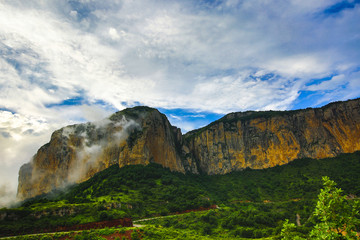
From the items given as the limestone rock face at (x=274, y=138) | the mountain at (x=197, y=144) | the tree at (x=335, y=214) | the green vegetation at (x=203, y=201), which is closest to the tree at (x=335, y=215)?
the tree at (x=335, y=214)

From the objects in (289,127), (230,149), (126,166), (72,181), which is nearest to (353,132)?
(289,127)

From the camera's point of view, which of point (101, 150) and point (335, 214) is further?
point (101, 150)

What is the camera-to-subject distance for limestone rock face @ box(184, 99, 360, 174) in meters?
102

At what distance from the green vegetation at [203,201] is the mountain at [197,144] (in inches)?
313

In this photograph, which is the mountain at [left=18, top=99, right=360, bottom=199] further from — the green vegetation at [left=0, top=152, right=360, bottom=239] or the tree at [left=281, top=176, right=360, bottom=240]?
the tree at [left=281, top=176, right=360, bottom=240]

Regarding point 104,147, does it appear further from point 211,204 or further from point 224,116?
point 224,116

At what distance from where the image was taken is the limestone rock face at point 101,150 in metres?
106

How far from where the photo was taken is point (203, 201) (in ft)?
221

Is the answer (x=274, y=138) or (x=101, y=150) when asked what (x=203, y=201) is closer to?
(x=101, y=150)

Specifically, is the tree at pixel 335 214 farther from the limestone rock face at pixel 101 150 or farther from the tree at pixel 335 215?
the limestone rock face at pixel 101 150

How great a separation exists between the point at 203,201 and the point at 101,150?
65831 mm

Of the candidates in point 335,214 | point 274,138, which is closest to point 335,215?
point 335,214

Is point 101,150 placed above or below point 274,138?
above

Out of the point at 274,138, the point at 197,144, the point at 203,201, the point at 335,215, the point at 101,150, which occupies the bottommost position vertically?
the point at 203,201
